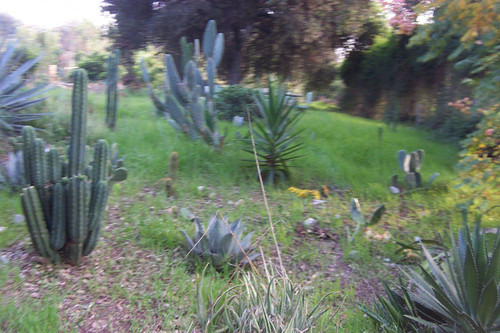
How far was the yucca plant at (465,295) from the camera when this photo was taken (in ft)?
8.60

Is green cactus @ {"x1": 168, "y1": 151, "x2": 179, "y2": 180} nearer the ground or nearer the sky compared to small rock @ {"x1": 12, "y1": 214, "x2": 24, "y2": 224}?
nearer the sky

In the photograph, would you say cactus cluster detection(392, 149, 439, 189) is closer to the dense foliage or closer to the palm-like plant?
the palm-like plant

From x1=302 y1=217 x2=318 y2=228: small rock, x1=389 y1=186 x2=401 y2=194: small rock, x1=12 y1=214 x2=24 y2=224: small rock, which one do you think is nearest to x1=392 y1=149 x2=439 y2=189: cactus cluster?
x1=389 y1=186 x2=401 y2=194: small rock

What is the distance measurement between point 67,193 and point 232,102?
6.73 metres

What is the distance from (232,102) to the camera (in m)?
9.79

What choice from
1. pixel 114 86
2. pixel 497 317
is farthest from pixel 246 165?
pixel 497 317

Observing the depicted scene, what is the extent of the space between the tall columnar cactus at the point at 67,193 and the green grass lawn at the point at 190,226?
0.29m

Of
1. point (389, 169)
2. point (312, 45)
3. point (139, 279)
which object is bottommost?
point (139, 279)

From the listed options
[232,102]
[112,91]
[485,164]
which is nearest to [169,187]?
[112,91]

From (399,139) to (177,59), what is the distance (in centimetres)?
688

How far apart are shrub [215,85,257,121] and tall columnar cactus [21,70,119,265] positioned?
6054mm

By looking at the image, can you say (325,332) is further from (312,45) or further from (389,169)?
(312,45)

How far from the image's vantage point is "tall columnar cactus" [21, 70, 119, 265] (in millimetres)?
3328

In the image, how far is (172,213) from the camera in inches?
191
